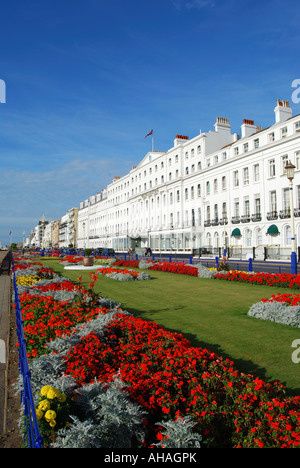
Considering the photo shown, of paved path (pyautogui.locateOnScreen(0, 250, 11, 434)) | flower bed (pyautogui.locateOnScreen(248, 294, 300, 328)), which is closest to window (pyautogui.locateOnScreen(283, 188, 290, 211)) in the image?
flower bed (pyautogui.locateOnScreen(248, 294, 300, 328))

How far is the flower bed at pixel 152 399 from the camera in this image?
337cm

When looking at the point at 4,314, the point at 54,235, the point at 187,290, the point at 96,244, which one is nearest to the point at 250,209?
the point at 187,290

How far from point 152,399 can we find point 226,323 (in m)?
5.16

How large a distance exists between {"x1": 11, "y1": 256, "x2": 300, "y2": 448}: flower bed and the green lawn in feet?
3.40

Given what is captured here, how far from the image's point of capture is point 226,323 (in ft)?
28.7

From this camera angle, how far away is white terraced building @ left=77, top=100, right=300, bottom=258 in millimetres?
35125

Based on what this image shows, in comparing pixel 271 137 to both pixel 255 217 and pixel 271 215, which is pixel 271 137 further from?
pixel 255 217

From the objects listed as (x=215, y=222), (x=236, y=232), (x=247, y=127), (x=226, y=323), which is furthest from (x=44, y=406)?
(x=247, y=127)

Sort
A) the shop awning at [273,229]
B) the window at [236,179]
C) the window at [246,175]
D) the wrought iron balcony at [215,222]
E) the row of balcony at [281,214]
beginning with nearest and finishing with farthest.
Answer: the row of balcony at [281,214] → the shop awning at [273,229] → the window at [246,175] → the window at [236,179] → the wrought iron balcony at [215,222]

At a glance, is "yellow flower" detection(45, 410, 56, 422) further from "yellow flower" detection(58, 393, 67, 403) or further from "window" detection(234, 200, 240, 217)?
"window" detection(234, 200, 240, 217)

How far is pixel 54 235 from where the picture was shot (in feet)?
622

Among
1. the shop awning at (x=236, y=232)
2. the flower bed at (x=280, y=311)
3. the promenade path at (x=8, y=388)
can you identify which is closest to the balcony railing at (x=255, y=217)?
the shop awning at (x=236, y=232)

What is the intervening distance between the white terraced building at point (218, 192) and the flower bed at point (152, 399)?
28.3m

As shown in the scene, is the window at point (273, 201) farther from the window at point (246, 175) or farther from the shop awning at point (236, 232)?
the shop awning at point (236, 232)
